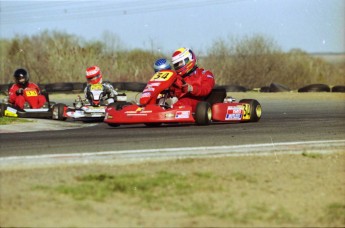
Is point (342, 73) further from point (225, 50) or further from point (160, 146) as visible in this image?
point (160, 146)

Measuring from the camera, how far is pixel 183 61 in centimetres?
1418

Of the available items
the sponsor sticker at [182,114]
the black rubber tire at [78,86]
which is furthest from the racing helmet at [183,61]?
the black rubber tire at [78,86]

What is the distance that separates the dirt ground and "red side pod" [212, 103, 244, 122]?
216 inches

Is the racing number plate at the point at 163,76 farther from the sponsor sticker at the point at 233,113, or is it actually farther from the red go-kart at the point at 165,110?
the sponsor sticker at the point at 233,113

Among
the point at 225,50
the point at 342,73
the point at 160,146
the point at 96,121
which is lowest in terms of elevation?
the point at 342,73

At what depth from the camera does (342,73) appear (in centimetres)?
5712

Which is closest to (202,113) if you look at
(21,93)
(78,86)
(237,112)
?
(237,112)

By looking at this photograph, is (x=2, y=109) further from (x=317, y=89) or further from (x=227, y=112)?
(x=317, y=89)

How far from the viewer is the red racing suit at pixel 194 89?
1388 centimetres

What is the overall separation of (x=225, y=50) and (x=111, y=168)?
3672cm

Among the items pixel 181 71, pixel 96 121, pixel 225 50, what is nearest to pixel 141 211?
pixel 181 71

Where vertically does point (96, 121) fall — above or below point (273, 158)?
below

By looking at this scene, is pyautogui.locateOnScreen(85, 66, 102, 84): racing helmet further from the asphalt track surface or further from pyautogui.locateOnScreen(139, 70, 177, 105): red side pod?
the asphalt track surface

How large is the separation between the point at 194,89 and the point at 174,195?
681 centimetres
